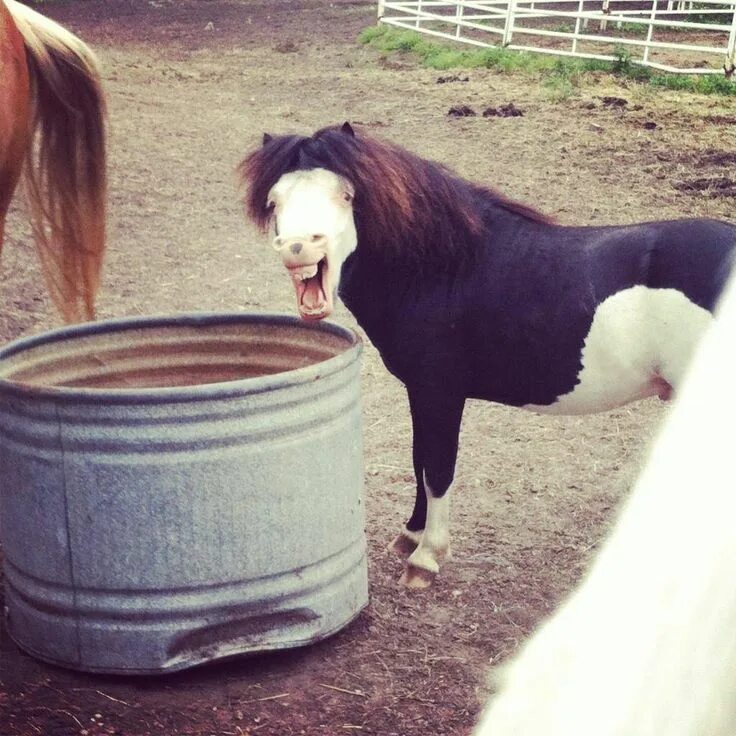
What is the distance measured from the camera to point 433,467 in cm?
252

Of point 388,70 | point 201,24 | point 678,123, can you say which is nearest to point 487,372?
point 678,123

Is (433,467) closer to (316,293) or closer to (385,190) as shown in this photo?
(316,293)

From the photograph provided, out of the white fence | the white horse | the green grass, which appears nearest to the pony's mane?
the white horse

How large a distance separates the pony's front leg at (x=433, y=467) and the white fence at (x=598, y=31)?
6540mm

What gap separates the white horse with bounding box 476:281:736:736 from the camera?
0.44 metres

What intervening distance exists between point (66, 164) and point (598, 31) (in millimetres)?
10711

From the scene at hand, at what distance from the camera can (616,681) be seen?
45 cm

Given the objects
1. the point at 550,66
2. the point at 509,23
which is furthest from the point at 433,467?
the point at 509,23

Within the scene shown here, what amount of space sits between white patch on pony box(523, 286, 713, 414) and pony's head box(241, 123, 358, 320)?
52 centimetres

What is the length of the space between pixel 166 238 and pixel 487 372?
349 cm

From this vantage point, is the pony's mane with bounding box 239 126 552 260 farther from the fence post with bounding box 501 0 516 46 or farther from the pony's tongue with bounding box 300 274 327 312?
the fence post with bounding box 501 0 516 46

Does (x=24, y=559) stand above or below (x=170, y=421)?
below

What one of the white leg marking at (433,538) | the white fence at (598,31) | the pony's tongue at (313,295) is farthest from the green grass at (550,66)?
the pony's tongue at (313,295)

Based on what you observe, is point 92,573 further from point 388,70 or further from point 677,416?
point 388,70
